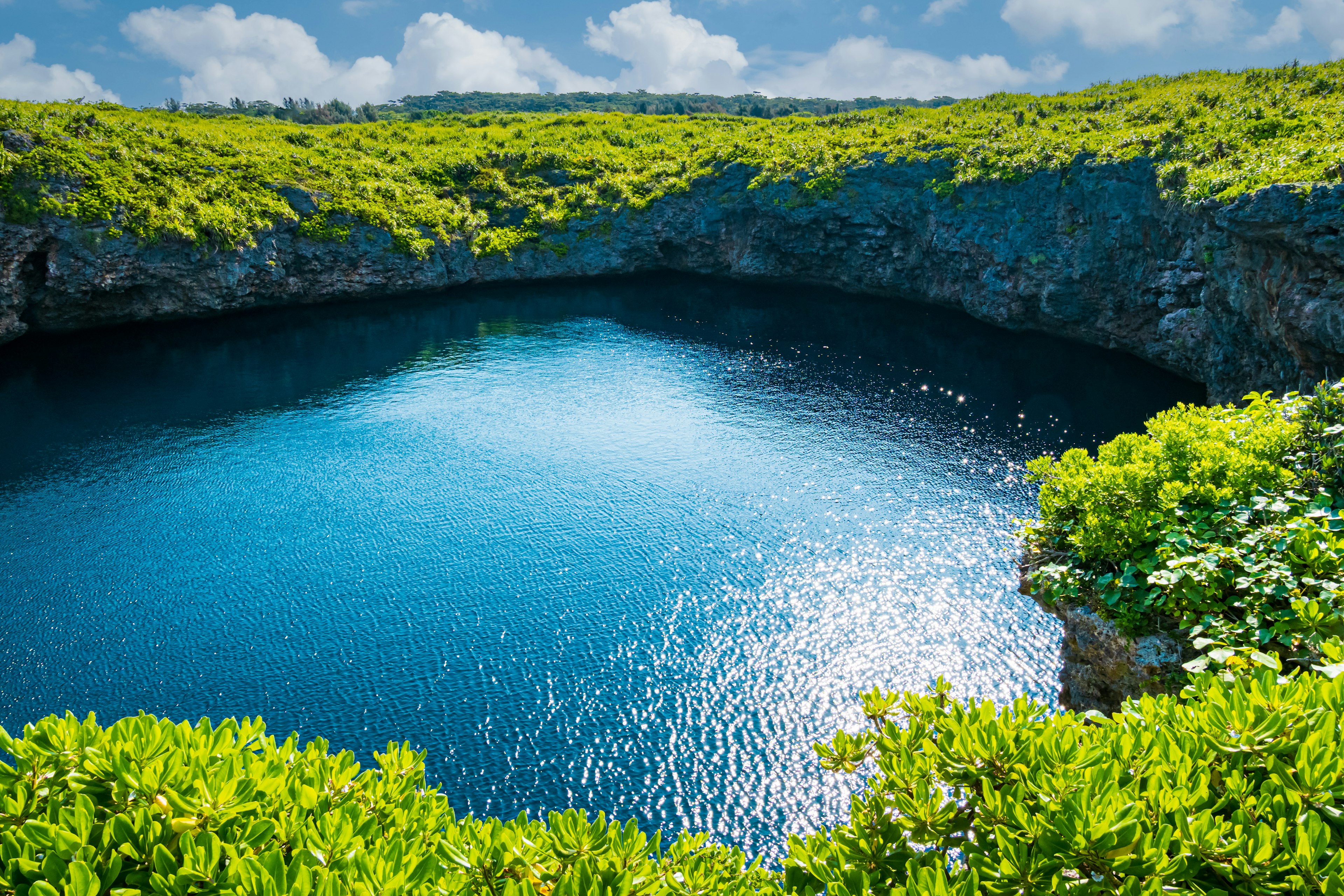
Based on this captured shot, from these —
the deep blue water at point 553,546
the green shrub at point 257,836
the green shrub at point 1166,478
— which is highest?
the green shrub at point 1166,478

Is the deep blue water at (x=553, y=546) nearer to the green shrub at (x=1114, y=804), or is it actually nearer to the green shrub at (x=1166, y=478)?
the green shrub at (x=1166, y=478)

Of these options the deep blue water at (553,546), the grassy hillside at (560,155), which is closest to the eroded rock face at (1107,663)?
the deep blue water at (553,546)

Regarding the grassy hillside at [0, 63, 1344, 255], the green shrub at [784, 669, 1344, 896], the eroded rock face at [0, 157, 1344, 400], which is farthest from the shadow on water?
the green shrub at [784, 669, 1344, 896]

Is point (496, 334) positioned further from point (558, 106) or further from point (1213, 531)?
point (558, 106)

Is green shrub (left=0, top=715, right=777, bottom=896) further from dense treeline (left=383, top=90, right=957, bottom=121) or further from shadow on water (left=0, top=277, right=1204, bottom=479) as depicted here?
dense treeline (left=383, top=90, right=957, bottom=121)

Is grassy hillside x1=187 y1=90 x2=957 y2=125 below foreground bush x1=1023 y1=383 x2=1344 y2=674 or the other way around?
the other way around

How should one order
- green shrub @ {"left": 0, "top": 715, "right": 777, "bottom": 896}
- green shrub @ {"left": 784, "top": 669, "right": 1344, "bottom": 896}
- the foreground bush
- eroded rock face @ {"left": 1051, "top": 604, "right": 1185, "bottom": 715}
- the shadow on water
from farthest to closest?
the shadow on water
eroded rock face @ {"left": 1051, "top": 604, "right": 1185, "bottom": 715}
the foreground bush
green shrub @ {"left": 0, "top": 715, "right": 777, "bottom": 896}
green shrub @ {"left": 784, "top": 669, "right": 1344, "bottom": 896}

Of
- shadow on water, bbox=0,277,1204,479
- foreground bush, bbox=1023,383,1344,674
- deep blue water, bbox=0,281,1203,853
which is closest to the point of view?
foreground bush, bbox=1023,383,1344,674
